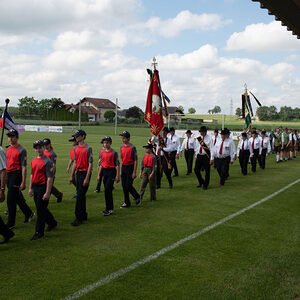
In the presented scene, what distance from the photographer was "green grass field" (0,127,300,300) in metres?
4.77

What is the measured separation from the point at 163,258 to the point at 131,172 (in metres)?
3.78

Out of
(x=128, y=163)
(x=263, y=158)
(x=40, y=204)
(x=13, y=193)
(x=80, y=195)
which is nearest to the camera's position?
(x=40, y=204)

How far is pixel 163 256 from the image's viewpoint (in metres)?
5.93

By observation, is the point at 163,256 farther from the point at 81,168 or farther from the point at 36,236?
the point at 81,168

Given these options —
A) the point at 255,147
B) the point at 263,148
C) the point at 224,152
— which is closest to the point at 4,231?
the point at 224,152

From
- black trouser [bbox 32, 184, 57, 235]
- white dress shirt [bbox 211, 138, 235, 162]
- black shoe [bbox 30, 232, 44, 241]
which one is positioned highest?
white dress shirt [bbox 211, 138, 235, 162]

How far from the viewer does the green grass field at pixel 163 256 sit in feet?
15.6

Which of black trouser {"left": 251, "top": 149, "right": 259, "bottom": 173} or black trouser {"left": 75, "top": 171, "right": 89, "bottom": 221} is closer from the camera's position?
black trouser {"left": 75, "top": 171, "right": 89, "bottom": 221}

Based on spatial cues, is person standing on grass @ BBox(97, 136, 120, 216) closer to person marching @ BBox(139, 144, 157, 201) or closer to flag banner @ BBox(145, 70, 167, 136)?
person marching @ BBox(139, 144, 157, 201)

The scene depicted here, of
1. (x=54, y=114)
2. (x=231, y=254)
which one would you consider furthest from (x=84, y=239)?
(x=54, y=114)

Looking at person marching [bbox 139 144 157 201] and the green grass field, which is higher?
person marching [bbox 139 144 157 201]

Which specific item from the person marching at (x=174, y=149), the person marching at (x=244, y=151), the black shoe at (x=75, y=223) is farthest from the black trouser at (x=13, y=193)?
the person marching at (x=244, y=151)

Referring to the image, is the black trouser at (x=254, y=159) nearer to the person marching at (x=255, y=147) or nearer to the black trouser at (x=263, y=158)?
the person marching at (x=255, y=147)

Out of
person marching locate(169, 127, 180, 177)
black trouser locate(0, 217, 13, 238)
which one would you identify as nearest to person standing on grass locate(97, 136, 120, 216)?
black trouser locate(0, 217, 13, 238)
